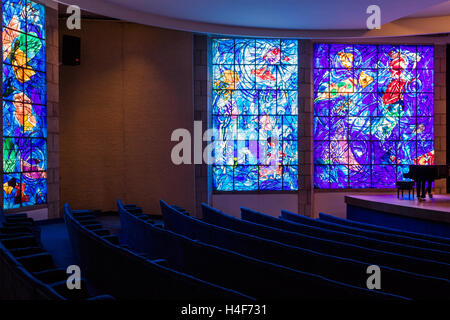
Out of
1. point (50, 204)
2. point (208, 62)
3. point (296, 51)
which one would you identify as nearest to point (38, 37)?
point (50, 204)

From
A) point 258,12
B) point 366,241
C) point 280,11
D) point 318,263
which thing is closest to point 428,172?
point 280,11

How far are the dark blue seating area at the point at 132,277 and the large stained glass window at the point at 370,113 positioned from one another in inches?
271

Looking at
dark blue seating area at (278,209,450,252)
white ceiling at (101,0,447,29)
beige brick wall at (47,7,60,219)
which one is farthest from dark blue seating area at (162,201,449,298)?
white ceiling at (101,0,447,29)

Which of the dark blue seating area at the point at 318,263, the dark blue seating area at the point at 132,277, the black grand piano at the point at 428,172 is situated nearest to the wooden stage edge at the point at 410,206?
the black grand piano at the point at 428,172

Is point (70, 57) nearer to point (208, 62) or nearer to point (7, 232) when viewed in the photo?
point (208, 62)

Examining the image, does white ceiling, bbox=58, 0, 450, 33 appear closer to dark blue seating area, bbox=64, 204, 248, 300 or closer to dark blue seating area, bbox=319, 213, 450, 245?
dark blue seating area, bbox=319, 213, 450, 245

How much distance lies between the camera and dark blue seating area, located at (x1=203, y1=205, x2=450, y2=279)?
3.16m

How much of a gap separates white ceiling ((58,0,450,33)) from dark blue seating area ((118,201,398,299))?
15.8ft

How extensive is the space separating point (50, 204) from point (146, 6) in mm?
3835

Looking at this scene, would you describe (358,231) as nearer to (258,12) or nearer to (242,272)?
(242,272)

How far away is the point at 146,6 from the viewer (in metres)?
7.78

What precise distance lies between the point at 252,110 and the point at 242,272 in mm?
6976

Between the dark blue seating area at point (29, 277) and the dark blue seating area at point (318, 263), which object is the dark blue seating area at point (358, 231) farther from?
the dark blue seating area at point (29, 277)

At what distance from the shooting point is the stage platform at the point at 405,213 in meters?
6.48
